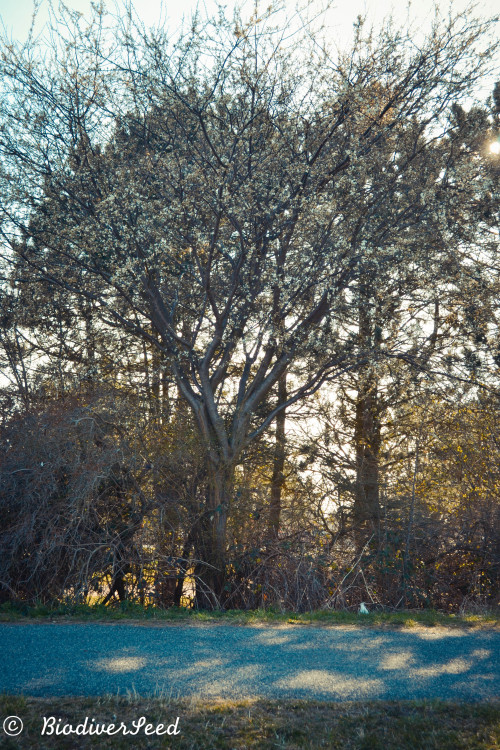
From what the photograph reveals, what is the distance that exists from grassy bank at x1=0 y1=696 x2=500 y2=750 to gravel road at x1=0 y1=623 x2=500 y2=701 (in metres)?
0.20

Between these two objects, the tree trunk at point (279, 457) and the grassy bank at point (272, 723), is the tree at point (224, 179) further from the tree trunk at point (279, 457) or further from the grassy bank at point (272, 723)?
the grassy bank at point (272, 723)

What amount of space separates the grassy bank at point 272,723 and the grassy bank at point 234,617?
3.06 m

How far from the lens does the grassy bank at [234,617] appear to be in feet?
24.6

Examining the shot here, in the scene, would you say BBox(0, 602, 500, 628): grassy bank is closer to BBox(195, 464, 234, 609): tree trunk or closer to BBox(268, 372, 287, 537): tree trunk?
BBox(195, 464, 234, 609): tree trunk

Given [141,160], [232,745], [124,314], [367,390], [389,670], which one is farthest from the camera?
[367,390]

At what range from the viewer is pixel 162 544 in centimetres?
1015

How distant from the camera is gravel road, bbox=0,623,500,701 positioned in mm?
4699

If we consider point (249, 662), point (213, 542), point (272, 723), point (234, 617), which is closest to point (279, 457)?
point (213, 542)

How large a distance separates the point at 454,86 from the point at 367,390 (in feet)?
20.8

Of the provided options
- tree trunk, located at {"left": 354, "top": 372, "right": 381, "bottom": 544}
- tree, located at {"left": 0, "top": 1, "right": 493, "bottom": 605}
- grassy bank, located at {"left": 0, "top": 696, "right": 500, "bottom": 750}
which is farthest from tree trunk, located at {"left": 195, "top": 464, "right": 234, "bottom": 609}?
grassy bank, located at {"left": 0, "top": 696, "right": 500, "bottom": 750}

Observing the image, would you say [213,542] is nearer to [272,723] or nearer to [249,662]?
[249,662]

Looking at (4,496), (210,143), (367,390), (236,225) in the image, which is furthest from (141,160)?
(367,390)

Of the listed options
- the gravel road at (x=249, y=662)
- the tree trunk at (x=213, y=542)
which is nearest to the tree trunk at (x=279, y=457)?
the tree trunk at (x=213, y=542)

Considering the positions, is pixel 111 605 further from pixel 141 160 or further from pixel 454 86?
pixel 454 86
